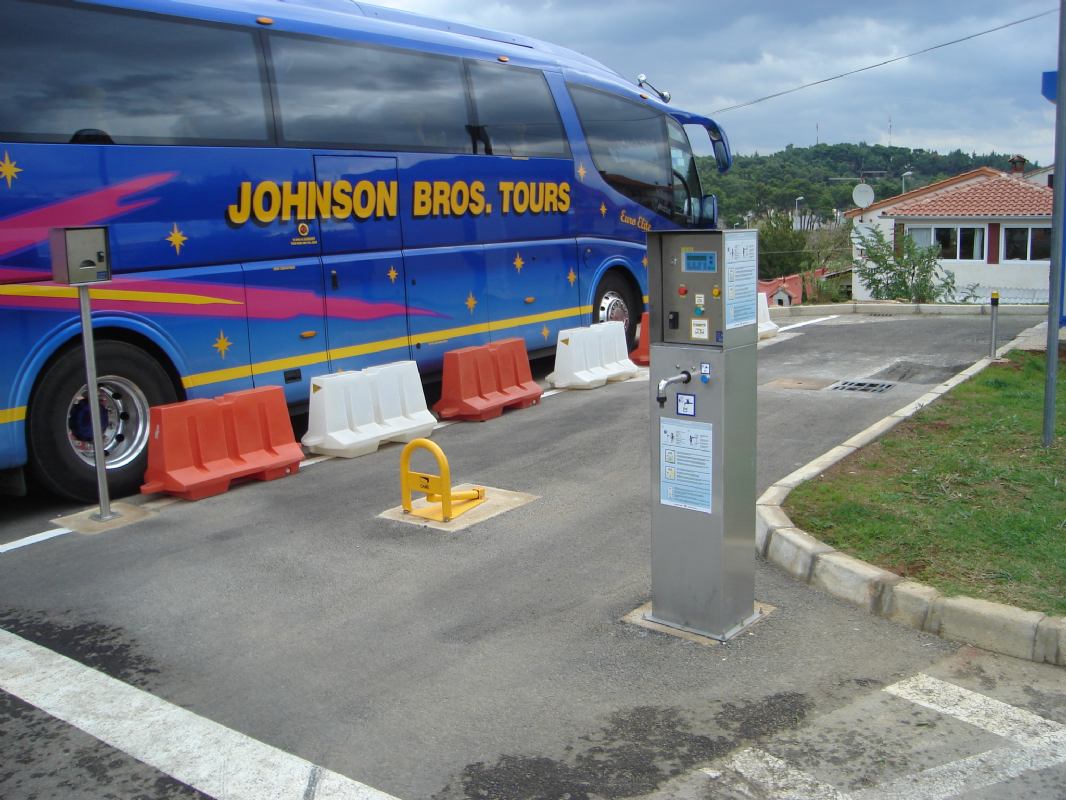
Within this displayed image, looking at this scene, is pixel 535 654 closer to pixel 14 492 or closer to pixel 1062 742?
pixel 1062 742

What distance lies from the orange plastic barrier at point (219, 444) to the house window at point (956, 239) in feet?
129

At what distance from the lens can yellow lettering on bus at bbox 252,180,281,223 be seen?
9.34m

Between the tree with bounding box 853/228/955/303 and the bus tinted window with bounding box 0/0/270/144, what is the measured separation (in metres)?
19.8

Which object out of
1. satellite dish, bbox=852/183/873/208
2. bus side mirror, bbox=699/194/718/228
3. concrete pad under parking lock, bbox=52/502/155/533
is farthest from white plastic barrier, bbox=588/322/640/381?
satellite dish, bbox=852/183/873/208

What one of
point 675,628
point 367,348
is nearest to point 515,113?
point 367,348

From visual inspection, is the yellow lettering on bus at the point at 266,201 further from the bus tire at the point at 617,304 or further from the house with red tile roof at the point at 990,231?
the house with red tile roof at the point at 990,231

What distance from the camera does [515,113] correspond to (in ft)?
40.9

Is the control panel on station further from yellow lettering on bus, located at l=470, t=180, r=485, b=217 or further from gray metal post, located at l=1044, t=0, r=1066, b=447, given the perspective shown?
yellow lettering on bus, located at l=470, t=180, r=485, b=217

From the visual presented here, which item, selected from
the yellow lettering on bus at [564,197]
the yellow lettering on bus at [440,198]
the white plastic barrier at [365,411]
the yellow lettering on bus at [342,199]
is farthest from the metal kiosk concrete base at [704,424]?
the yellow lettering on bus at [564,197]

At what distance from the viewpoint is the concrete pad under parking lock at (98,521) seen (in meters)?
7.57

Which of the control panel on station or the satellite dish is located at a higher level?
the satellite dish

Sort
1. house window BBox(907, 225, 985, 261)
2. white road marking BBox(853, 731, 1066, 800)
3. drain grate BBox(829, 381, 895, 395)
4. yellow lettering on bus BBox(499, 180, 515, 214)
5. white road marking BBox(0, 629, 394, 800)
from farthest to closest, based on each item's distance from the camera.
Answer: house window BBox(907, 225, 985, 261), yellow lettering on bus BBox(499, 180, 515, 214), drain grate BBox(829, 381, 895, 395), white road marking BBox(0, 629, 394, 800), white road marking BBox(853, 731, 1066, 800)

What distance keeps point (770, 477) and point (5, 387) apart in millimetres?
6008

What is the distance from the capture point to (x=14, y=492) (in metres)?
7.93
